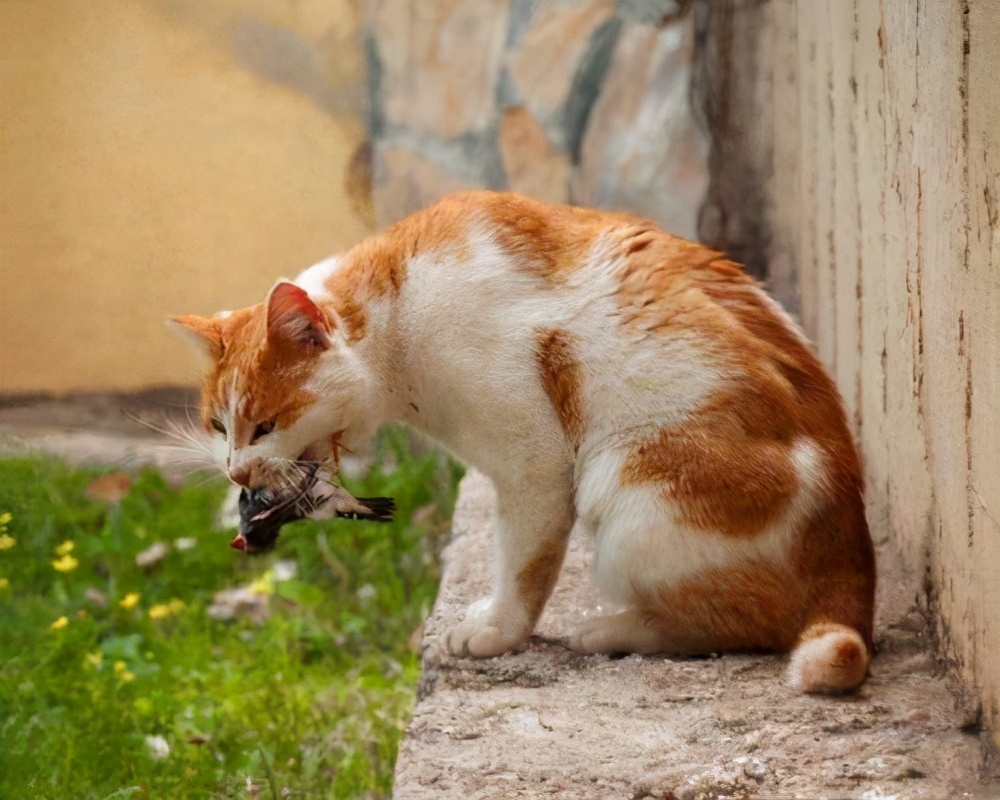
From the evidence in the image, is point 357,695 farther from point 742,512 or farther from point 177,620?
point 742,512

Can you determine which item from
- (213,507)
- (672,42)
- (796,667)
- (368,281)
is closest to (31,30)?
(368,281)

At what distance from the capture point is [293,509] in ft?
6.35

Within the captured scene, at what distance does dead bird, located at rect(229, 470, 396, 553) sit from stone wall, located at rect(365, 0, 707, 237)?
55.6 inches

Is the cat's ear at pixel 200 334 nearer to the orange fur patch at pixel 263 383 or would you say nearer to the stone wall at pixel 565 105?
the orange fur patch at pixel 263 383

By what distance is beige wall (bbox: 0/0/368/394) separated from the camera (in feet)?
6.14

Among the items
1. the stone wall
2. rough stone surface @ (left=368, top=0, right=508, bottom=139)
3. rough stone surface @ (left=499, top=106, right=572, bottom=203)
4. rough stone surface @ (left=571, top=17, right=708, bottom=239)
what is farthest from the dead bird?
rough stone surface @ (left=571, top=17, right=708, bottom=239)

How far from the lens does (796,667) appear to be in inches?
68.6

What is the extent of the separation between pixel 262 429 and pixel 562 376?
489mm

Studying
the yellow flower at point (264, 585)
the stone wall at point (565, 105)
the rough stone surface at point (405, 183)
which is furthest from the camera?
the stone wall at point (565, 105)

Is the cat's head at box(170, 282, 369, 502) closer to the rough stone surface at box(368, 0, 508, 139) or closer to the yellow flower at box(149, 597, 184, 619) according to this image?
the rough stone surface at box(368, 0, 508, 139)

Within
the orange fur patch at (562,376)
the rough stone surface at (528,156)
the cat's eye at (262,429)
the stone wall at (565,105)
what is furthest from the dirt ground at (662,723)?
the rough stone surface at (528,156)

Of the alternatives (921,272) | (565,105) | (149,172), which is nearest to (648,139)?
(565,105)

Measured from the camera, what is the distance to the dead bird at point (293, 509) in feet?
6.25

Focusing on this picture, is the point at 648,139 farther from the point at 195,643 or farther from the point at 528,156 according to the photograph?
the point at 195,643
